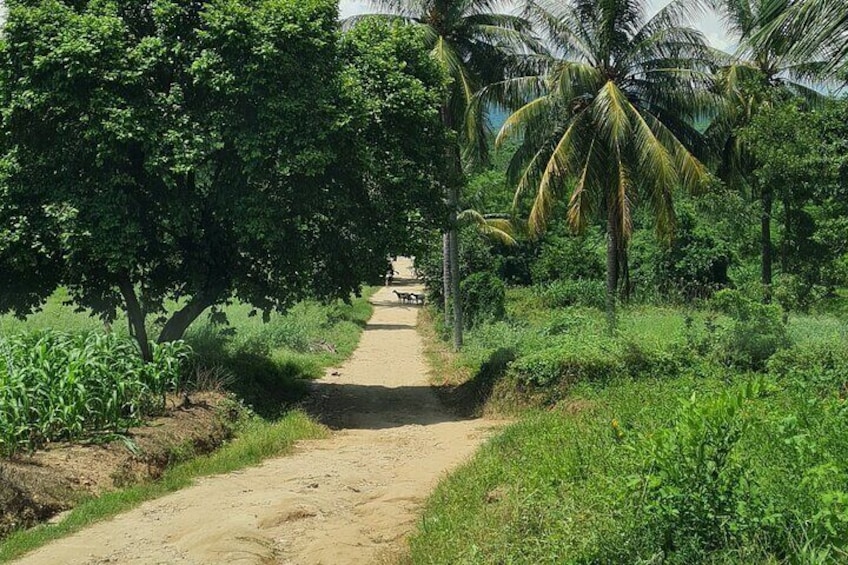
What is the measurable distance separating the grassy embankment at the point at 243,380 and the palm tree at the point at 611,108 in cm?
622

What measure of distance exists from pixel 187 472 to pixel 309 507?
2367 mm

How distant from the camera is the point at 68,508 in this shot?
828 centimetres

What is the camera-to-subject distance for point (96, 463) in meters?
9.28

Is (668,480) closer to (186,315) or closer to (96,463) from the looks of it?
(96,463)

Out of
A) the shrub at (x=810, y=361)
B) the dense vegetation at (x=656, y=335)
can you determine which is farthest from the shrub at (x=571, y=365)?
the shrub at (x=810, y=361)

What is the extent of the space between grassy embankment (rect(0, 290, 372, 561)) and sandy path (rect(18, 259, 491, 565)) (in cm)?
25

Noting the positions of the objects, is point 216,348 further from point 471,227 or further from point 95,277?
point 471,227

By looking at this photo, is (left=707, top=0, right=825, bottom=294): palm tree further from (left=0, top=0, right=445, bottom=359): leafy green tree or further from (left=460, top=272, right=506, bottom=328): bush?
(left=0, top=0, right=445, bottom=359): leafy green tree

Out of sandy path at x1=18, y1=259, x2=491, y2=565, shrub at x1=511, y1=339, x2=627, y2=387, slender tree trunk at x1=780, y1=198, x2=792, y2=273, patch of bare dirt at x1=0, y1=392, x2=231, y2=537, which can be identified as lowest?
sandy path at x1=18, y1=259, x2=491, y2=565

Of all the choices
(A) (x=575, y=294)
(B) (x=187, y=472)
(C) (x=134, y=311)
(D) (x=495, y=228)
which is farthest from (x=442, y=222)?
(D) (x=495, y=228)

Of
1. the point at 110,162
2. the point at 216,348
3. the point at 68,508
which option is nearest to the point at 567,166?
the point at 216,348

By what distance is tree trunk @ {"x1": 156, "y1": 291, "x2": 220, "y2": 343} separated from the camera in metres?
15.2

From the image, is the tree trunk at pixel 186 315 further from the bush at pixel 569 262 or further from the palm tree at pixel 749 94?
the bush at pixel 569 262

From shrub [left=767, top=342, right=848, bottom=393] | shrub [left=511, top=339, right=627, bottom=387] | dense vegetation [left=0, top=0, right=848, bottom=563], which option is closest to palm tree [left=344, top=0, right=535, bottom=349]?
dense vegetation [left=0, top=0, right=848, bottom=563]
